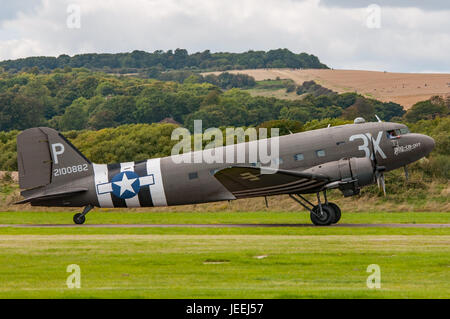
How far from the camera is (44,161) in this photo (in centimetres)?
3316

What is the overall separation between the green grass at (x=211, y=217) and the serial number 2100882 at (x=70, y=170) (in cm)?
356

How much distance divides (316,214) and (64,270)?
14514 millimetres

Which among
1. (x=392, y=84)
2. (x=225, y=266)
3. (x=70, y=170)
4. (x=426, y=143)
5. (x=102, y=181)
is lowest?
(x=225, y=266)

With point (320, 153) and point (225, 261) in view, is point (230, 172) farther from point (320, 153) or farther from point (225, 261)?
point (225, 261)

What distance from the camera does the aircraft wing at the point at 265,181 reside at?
28.9 m

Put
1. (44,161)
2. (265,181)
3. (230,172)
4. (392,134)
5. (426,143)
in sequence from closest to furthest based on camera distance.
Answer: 1. (230,172)
2. (265,181)
3. (392,134)
4. (426,143)
5. (44,161)

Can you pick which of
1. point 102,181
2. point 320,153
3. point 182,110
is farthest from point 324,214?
point 182,110

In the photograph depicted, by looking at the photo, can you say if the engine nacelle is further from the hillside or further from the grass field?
the hillside

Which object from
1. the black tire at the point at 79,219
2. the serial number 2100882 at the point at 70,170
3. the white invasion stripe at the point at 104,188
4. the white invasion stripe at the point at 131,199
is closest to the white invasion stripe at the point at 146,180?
the white invasion stripe at the point at 131,199

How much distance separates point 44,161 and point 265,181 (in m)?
10.4

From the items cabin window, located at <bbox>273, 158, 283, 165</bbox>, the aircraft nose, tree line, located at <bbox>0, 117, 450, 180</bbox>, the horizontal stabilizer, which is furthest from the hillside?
the horizontal stabilizer

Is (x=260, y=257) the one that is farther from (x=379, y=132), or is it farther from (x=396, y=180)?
(x=396, y=180)

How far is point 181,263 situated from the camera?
19.9 metres

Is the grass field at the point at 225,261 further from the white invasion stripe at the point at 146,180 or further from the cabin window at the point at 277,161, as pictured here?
the cabin window at the point at 277,161
